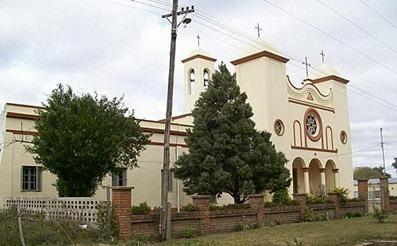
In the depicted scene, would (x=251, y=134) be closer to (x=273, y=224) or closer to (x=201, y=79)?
(x=273, y=224)

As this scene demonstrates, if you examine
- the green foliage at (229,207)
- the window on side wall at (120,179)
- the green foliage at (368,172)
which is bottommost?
the green foliage at (229,207)

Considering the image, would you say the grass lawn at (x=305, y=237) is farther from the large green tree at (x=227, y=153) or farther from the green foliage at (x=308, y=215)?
the large green tree at (x=227, y=153)

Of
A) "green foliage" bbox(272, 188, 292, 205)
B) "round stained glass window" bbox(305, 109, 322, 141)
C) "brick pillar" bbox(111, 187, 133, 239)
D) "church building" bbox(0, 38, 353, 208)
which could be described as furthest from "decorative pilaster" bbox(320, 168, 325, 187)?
"brick pillar" bbox(111, 187, 133, 239)

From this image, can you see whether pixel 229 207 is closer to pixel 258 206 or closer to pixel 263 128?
pixel 258 206

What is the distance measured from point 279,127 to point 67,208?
21.7m

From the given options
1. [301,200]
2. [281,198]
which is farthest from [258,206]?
[281,198]

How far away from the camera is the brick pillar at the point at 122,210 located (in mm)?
16656

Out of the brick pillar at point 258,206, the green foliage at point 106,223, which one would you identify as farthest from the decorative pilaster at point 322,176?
the green foliage at point 106,223

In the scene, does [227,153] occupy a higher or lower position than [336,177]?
higher

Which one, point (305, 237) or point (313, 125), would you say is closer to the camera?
point (305, 237)

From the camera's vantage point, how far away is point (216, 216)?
20641 millimetres

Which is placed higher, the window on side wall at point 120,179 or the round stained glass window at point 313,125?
the round stained glass window at point 313,125

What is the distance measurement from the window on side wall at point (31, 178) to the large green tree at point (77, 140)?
383cm

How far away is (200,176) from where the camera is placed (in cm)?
2670
